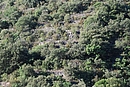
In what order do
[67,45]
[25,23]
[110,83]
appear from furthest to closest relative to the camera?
[25,23], [67,45], [110,83]

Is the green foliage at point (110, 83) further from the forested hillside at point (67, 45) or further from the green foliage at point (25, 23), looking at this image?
the green foliage at point (25, 23)

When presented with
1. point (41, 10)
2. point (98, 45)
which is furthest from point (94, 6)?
point (98, 45)

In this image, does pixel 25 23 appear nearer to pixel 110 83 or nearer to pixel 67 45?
pixel 67 45

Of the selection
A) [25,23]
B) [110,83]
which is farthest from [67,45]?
[110,83]

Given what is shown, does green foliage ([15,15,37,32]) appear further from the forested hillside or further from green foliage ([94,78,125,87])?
green foliage ([94,78,125,87])

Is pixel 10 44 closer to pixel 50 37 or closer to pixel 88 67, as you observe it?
pixel 50 37

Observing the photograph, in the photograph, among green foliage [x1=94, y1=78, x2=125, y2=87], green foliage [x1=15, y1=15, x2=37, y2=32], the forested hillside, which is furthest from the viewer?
green foliage [x1=15, y1=15, x2=37, y2=32]

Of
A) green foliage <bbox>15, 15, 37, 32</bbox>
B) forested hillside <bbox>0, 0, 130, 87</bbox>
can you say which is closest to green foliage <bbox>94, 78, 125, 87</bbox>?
forested hillside <bbox>0, 0, 130, 87</bbox>

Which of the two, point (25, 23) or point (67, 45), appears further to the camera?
point (25, 23)
